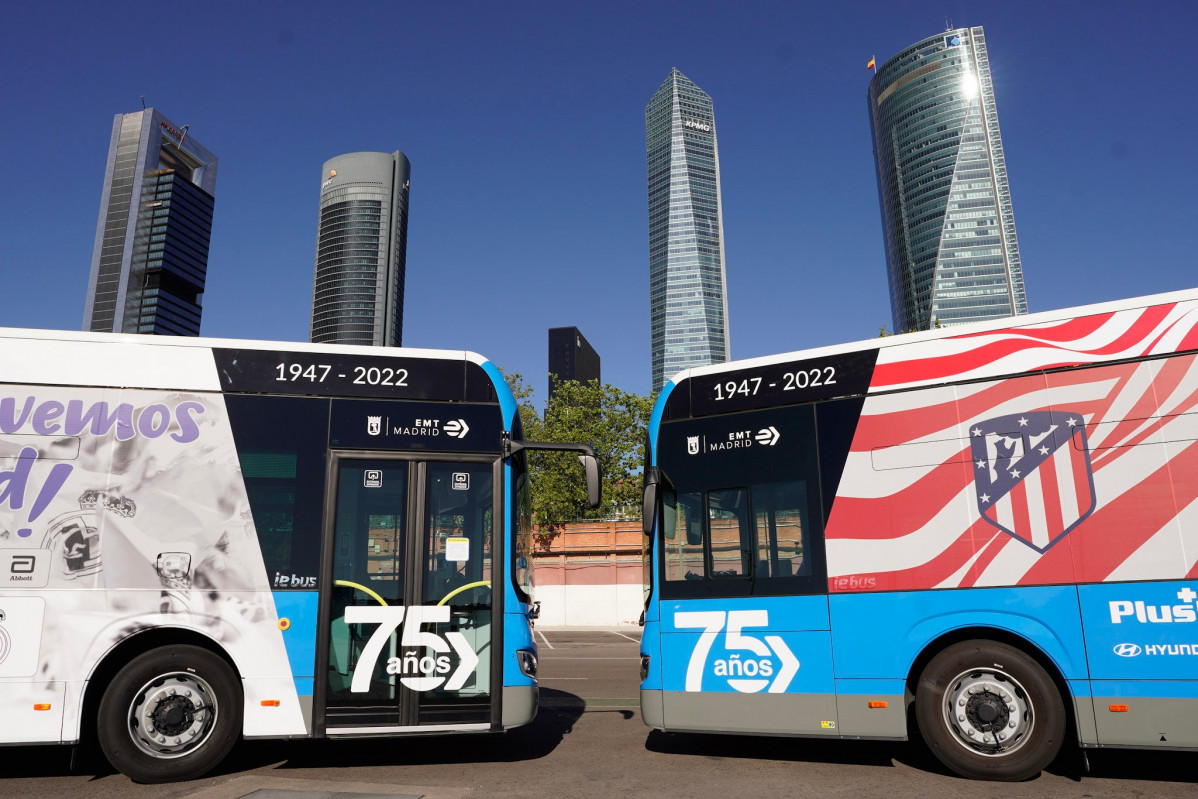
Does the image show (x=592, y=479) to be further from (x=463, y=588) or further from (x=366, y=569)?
(x=366, y=569)

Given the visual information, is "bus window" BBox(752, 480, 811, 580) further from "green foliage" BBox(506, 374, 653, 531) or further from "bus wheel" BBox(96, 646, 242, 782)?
"green foliage" BBox(506, 374, 653, 531)

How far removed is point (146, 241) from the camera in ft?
516

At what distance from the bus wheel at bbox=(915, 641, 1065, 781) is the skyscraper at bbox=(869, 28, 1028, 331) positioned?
154 m

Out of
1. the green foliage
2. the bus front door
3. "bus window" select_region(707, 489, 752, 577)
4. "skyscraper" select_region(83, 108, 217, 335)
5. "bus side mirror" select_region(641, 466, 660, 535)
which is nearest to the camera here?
the bus front door

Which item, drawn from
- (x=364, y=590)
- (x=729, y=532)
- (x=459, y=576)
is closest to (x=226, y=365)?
(x=364, y=590)

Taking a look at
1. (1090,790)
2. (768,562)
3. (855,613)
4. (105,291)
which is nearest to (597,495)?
(768,562)

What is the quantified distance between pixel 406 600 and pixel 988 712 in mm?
4477

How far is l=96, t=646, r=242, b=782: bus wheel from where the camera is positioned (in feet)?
18.9

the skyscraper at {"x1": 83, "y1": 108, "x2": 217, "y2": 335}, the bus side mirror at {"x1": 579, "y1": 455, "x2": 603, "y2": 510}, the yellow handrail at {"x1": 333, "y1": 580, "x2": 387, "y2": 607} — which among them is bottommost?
the yellow handrail at {"x1": 333, "y1": 580, "x2": 387, "y2": 607}

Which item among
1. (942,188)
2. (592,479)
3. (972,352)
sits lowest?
(592,479)

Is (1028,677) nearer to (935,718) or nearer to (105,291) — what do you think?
(935,718)

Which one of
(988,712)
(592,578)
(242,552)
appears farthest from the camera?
(592,578)

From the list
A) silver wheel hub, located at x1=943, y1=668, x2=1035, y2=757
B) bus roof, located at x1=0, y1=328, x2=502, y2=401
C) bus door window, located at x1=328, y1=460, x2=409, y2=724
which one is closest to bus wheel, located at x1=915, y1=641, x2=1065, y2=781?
silver wheel hub, located at x1=943, y1=668, x2=1035, y2=757

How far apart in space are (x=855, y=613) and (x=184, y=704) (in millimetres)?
5231
